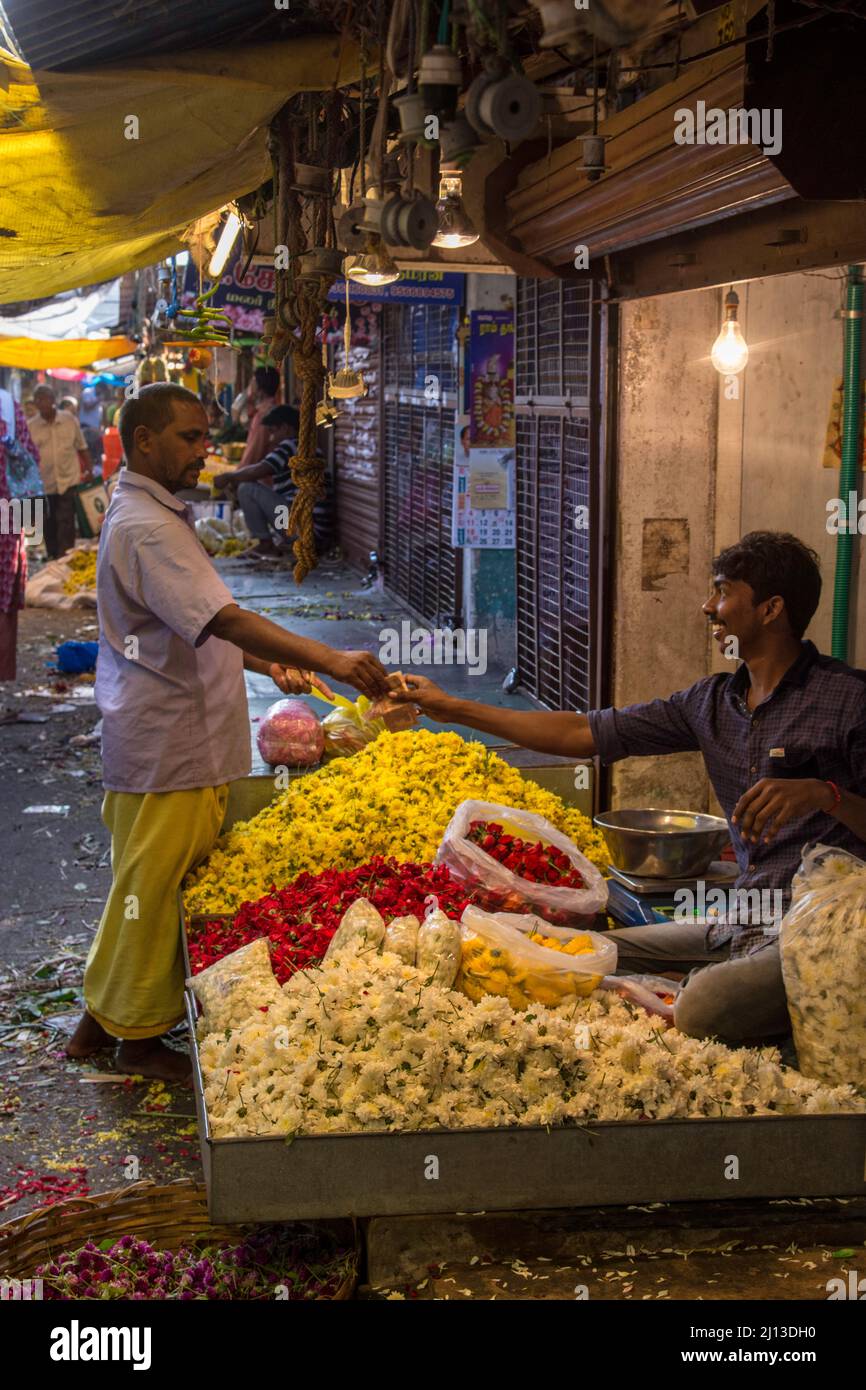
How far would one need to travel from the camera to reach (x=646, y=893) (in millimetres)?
5113

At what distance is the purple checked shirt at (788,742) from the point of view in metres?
3.71

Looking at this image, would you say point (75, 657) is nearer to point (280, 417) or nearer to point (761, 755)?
point (280, 417)

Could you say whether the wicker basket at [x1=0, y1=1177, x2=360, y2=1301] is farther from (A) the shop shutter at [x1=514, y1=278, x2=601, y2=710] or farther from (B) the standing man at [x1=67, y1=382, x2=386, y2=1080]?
(A) the shop shutter at [x1=514, y1=278, x2=601, y2=710]

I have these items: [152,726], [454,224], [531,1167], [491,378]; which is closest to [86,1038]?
[152,726]

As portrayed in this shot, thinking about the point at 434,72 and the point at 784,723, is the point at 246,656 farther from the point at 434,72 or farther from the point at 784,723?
the point at 434,72

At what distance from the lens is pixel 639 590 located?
23.8ft

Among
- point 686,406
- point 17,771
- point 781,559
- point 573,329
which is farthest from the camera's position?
point 17,771

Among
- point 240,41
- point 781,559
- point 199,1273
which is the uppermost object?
point 240,41

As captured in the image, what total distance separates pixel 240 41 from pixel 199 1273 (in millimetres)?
3617

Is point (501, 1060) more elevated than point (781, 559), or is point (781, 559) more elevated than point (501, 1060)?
point (781, 559)

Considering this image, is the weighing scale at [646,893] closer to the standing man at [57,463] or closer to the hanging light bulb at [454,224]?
the hanging light bulb at [454,224]

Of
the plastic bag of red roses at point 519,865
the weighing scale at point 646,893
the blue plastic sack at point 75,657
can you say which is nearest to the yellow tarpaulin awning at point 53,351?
the blue plastic sack at point 75,657

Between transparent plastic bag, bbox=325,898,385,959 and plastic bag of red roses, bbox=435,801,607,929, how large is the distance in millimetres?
511

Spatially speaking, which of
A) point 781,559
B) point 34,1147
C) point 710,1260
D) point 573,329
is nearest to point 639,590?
point 573,329
